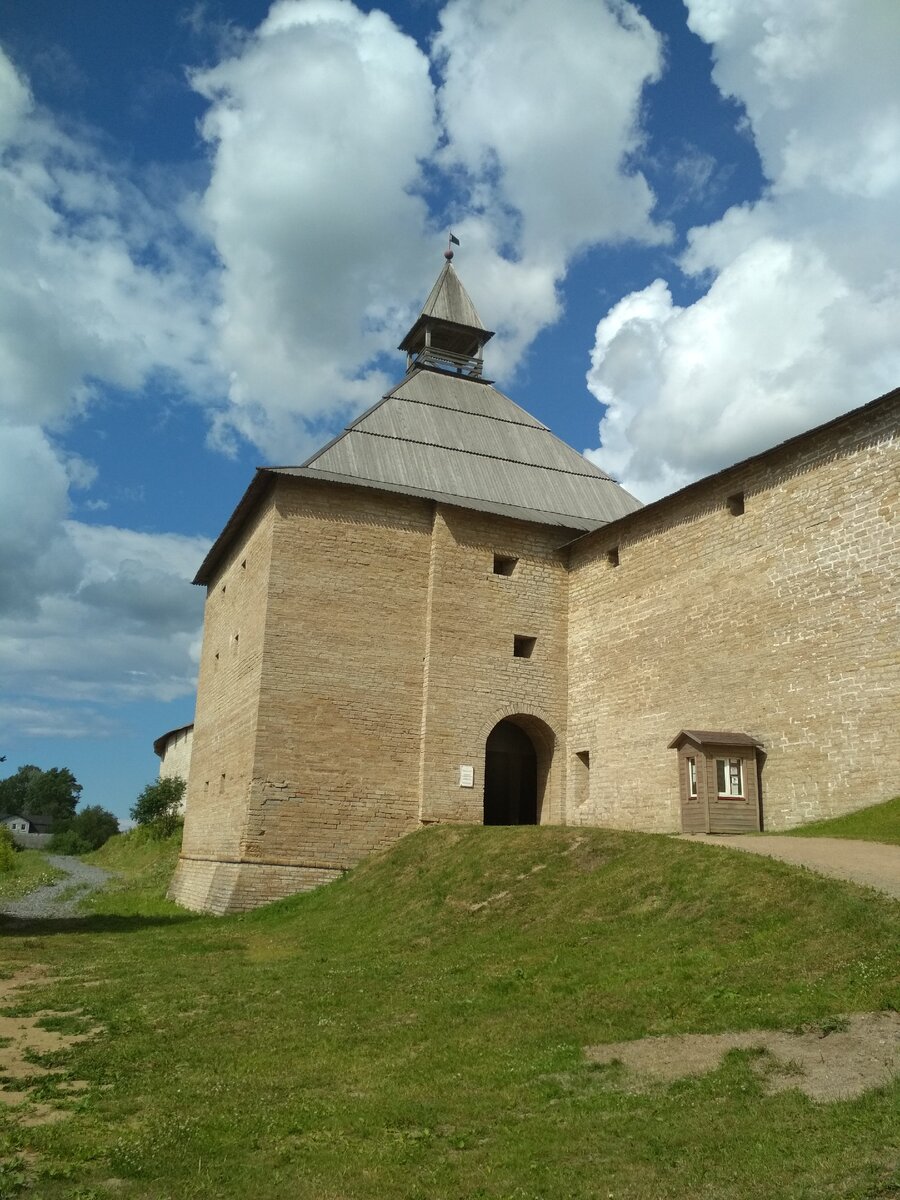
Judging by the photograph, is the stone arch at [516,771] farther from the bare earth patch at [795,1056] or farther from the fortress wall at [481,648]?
the bare earth patch at [795,1056]

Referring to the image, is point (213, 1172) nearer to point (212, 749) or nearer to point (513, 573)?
point (513, 573)

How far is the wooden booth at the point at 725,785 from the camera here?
1409 centimetres

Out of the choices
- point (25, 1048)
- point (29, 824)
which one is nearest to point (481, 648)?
point (25, 1048)

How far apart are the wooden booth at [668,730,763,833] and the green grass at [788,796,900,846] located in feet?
4.14

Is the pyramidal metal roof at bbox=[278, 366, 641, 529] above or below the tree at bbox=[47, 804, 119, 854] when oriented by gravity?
above

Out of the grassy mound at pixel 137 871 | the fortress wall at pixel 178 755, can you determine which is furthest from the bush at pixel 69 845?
the grassy mound at pixel 137 871

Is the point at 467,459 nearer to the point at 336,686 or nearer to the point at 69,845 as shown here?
the point at 336,686

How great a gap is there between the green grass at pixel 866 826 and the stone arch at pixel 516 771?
7.33 metres

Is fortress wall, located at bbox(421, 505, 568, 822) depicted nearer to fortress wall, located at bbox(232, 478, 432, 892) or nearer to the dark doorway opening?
fortress wall, located at bbox(232, 478, 432, 892)

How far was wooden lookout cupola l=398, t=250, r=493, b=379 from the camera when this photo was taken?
27016 mm

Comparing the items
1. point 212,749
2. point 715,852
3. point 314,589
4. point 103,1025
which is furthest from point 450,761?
point 103,1025

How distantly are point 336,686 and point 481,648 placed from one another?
308 centimetres

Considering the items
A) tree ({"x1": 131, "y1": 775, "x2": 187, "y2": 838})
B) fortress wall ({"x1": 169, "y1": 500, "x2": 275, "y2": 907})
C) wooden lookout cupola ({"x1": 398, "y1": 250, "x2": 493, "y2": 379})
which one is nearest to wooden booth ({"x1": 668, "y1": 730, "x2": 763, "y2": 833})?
fortress wall ({"x1": 169, "y1": 500, "x2": 275, "y2": 907})

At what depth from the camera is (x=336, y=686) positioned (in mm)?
17578
